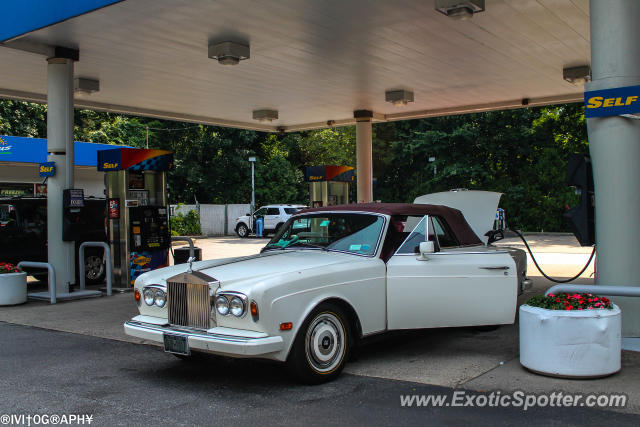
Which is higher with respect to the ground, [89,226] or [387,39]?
[387,39]

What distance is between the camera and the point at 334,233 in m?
6.89

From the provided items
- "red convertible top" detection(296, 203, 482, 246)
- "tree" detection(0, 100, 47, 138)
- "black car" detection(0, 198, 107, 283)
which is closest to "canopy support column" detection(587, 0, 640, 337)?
"red convertible top" detection(296, 203, 482, 246)

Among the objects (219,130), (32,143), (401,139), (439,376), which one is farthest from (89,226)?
(401,139)

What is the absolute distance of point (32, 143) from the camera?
21.2 m

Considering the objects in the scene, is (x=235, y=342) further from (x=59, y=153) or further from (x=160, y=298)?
(x=59, y=153)

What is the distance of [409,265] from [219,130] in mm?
35229

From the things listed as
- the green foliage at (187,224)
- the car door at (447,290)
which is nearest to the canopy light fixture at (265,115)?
the car door at (447,290)

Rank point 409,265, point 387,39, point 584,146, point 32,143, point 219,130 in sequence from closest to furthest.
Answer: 1. point 409,265
2. point 387,39
3. point 32,143
4. point 584,146
5. point 219,130

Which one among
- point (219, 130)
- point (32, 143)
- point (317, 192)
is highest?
point (219, 130)

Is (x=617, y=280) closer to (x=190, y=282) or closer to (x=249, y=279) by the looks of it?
(x=249, y=279)

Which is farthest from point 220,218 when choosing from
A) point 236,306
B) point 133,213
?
point 236,306

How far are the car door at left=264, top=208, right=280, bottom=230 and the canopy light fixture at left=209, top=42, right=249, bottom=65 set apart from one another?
2130 centimetres

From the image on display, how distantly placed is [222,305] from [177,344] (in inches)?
22.2

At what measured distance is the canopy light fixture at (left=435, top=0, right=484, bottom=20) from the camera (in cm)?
866
